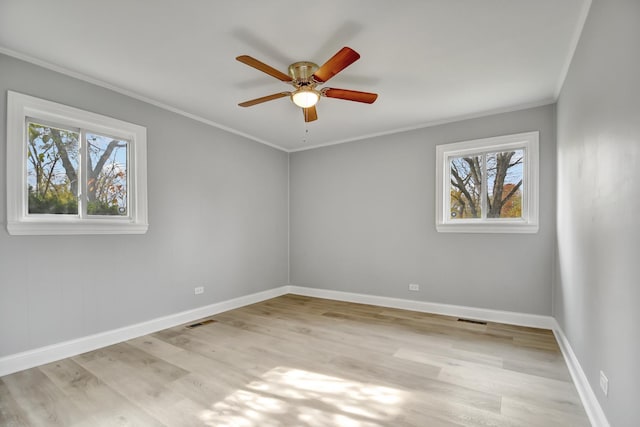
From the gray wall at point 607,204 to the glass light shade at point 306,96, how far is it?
1.94 m

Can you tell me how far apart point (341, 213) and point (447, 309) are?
2.13 m

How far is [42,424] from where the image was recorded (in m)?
1.91

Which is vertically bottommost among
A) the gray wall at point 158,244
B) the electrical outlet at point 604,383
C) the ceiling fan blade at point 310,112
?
the electrical outlet at point 604,383

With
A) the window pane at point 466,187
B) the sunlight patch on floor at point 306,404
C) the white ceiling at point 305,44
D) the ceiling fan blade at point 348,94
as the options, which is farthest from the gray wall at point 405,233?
the sunlight patch on floor at point 306,404

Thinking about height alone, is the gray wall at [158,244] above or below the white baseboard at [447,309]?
above

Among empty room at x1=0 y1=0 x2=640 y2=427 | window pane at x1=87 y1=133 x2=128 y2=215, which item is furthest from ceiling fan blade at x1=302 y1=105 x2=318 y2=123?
window pane at x1=87 y1=133 x2=128 y2=215

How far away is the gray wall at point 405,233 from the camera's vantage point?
145 inches

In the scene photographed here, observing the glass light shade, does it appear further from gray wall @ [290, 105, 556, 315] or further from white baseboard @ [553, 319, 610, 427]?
white baseboard @ [553, 319, 610, 427]

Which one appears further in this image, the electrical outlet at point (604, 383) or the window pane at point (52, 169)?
the window pane at point (52, 169)

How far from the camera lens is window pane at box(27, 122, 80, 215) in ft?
9.00

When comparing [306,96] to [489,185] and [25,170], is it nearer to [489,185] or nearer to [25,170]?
[25,170]

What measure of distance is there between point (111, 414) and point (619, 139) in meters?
3.34

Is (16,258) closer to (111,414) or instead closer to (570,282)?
(111,414)

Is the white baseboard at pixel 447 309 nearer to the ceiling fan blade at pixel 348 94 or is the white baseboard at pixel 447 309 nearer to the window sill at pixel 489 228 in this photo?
the window sill at pixel 489 228
